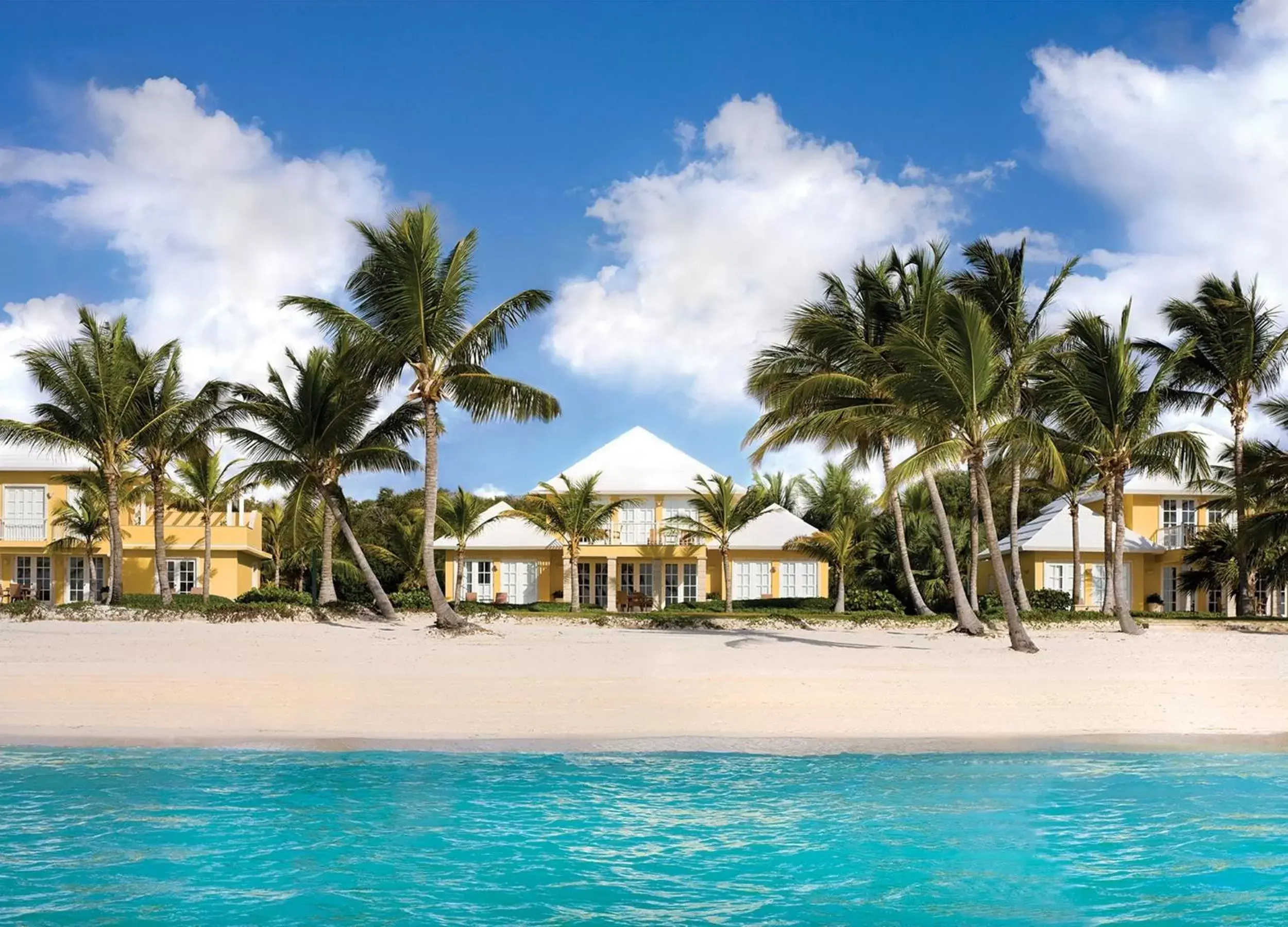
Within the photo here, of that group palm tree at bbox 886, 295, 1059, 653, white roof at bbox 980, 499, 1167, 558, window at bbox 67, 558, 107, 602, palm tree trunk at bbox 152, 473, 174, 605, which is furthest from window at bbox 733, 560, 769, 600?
window at bbox 67, 558, 107, 602

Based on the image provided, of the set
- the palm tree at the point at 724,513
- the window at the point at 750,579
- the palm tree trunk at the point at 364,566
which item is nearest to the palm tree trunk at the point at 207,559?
the palm tree trunk at the point at 364,566

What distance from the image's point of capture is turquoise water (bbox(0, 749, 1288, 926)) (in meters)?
7.11

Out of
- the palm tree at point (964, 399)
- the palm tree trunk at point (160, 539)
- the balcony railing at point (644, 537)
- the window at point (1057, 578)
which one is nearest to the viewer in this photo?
the palm tree at point (964, 399)

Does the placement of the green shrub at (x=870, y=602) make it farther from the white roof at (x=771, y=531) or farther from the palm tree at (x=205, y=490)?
the palm tree at (x=205, y=490)

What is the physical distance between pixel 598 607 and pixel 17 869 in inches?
1152

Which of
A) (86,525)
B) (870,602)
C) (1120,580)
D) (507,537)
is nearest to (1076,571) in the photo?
(870,602)

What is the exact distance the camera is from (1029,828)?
28.6 feet

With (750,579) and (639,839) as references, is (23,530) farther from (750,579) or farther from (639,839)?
(639,839)

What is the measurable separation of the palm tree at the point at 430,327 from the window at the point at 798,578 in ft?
51.3

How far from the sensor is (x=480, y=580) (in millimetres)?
37062

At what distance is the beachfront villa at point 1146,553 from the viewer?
3566 cm

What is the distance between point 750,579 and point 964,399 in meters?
18.0

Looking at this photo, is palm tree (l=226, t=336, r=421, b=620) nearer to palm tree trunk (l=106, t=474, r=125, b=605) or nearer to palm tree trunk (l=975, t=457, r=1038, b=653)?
palm tree trunk (l=106, t=474, r=125, b=605)

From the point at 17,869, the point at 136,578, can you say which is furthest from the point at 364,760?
the point at 136,578
